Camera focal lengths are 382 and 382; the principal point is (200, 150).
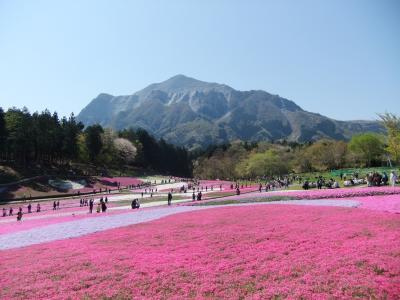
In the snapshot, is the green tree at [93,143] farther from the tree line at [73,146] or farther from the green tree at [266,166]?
the green tree at [266,166]

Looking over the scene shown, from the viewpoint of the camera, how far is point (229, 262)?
55.1ft

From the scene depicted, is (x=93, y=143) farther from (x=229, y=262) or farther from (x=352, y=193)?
(x=229, y=262)

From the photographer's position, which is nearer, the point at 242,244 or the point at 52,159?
the point at 242,244

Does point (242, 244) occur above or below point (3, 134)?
below

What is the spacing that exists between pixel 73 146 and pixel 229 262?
351 feet

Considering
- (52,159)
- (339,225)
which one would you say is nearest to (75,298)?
(339,225)

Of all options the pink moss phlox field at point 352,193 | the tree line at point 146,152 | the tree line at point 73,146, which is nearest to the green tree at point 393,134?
the tree line at point 146,152

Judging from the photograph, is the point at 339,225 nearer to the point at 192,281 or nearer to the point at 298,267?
the point at 298,267

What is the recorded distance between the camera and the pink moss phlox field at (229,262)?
13.2 metres

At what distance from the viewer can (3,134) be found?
315 feet

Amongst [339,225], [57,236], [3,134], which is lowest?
[57,236]

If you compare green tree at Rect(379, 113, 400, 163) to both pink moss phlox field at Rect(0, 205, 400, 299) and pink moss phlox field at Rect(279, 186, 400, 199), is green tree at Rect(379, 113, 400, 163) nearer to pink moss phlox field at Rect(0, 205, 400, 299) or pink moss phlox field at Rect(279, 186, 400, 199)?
pink moss phlox field at Rect(279, 186, 400, 199)

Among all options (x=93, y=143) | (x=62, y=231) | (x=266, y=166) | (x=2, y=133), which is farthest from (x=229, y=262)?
(x=93, y=143)

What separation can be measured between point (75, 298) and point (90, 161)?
413 ft
